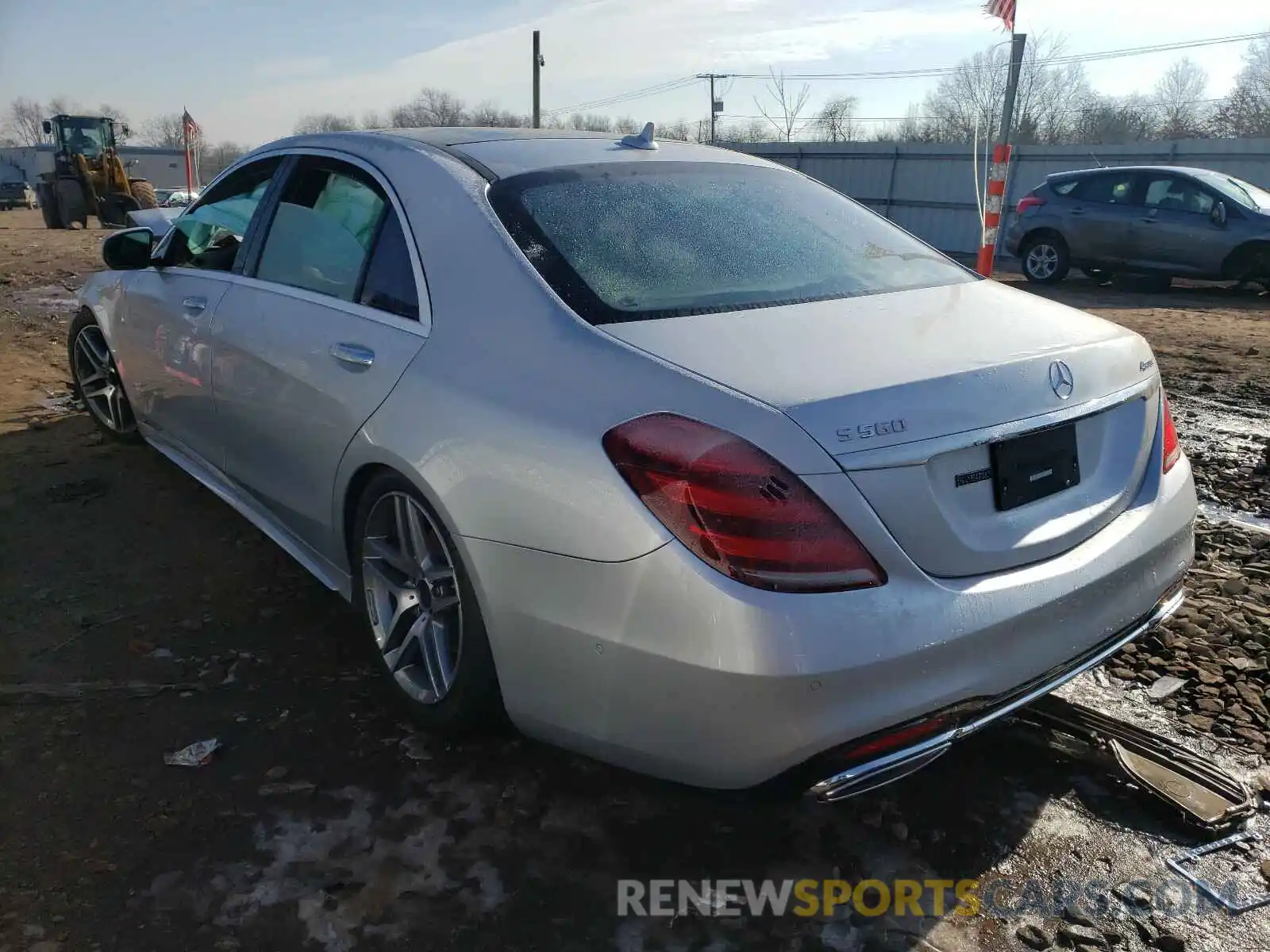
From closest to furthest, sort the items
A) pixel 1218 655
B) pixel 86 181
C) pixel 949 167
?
pixel 1218 655
pixel 949 167
pixel 86 181

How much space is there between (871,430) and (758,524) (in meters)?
0.27

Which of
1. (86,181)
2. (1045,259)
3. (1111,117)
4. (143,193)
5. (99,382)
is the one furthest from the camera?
(1111,117)

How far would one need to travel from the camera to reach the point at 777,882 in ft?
7.09

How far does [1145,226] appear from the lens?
1273cm

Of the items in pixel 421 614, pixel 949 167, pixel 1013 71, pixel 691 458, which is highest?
pixel 1013 71

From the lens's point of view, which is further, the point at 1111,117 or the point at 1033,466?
the point at 1111,117

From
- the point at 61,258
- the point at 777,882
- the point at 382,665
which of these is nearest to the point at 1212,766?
the point at 777,882

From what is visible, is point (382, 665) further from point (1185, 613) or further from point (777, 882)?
point (1185, 613)

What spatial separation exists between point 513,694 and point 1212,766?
1.75 metres

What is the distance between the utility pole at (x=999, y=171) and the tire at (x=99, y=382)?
6778mm

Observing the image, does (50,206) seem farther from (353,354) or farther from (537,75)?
(353,354)

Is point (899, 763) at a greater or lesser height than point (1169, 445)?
lesser

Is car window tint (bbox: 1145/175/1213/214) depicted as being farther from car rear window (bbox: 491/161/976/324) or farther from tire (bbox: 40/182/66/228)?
tire (bbox: 40/182/66/228)

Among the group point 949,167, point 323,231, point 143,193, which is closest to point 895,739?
point 323,231
